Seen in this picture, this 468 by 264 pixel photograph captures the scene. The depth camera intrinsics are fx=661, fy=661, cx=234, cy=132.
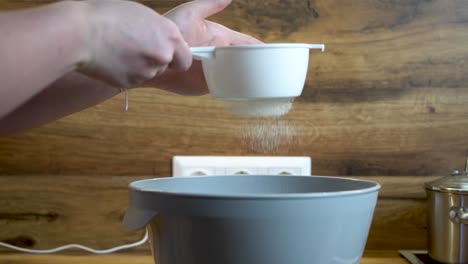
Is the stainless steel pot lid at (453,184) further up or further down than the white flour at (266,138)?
further down

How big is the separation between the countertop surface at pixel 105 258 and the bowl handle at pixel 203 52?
41cm

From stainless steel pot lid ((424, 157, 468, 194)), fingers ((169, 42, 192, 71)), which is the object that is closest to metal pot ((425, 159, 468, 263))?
stainless steel pot lid ((424, 157, 468, 194))

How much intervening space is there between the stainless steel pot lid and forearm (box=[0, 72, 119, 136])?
0.47 metres

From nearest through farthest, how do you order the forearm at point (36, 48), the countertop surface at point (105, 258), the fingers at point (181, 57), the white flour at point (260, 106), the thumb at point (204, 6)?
the forearm at point (36, 48) → the fingers at point (181, 57) → the white flour at point (260, 106) → the thumb at point (204, 6) → the countertop surface at point (105, 258)

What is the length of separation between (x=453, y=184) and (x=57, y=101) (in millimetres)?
551

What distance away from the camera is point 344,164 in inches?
41.7

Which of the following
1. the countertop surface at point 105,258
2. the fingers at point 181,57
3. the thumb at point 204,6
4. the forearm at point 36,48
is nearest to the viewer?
the forearm at point 36,48

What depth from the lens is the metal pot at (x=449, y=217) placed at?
0.92m

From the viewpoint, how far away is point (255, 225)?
0.65 m

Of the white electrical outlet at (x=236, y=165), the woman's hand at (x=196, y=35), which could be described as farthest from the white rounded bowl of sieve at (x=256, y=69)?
the white electrical outlet at (x=236, y=165)

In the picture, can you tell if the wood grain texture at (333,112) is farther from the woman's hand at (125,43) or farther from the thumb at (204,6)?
the woman's hand at (125,43)

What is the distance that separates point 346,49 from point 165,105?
302 mm

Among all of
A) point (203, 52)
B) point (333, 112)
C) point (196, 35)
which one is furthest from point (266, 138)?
point (203, 52)

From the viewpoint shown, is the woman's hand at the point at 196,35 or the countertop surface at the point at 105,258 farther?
the countertop surface at the point at 105,258
